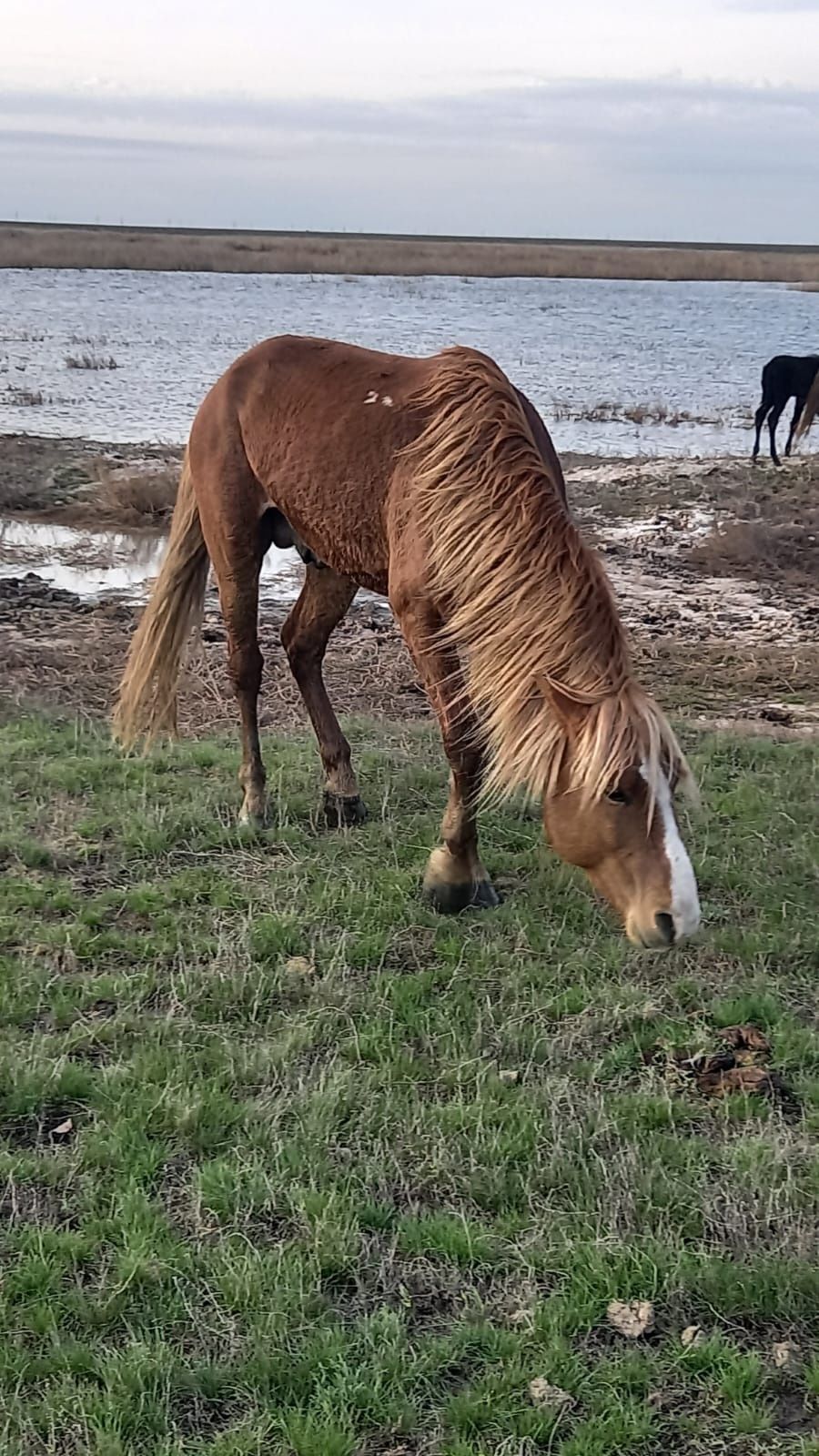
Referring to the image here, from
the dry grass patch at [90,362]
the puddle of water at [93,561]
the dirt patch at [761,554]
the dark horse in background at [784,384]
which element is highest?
the dark horse in background at [784,384]

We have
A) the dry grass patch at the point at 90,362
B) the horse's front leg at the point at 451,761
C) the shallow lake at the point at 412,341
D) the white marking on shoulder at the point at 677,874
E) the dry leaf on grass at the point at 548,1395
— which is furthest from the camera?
the dry grass patch at the point at 90,362

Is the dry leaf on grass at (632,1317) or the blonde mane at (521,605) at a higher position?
the blonde mane at (521,605)

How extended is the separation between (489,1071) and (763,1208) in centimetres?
80

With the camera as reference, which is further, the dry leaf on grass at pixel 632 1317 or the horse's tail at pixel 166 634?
the horse's tail at pixel 166 634

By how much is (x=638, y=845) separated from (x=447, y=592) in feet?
3.58

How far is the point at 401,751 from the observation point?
593 centimetres

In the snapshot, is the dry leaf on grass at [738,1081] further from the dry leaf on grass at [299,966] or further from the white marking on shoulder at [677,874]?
the dry leaf on grass at [299,966]

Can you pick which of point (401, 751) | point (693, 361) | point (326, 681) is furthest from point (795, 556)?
point (693, 361)

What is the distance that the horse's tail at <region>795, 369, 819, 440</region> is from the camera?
15.3 metres

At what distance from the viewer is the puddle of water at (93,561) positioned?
30.3 feet

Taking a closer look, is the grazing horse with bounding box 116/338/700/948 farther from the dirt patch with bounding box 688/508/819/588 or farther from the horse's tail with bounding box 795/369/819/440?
the horse's tail with bounding box 795/369/819/440

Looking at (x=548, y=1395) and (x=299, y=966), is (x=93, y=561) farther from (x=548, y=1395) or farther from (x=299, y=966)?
(x=548, y=1395)

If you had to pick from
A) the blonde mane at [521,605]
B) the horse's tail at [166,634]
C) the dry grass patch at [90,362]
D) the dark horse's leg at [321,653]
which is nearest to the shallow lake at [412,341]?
A: the dry grass patch at [90,362]

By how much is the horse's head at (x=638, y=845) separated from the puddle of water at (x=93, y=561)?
5722mm
